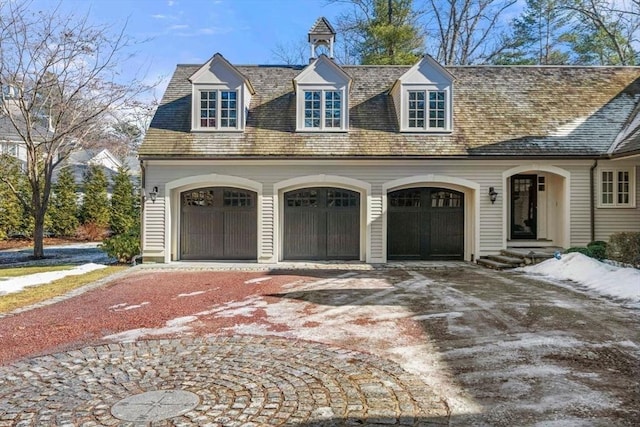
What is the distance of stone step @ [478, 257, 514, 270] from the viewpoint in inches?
472

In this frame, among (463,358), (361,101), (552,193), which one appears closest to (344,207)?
(361,101)

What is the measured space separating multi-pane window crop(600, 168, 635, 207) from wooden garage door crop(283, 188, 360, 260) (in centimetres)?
733

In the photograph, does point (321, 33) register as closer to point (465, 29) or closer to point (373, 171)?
point (373, 171)

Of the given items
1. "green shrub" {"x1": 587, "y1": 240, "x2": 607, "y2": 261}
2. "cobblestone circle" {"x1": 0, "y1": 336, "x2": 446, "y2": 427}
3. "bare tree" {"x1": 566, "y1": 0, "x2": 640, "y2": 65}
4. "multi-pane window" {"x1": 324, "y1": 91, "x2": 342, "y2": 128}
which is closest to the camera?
"cobblestone circle" {"x1": 0, "y1": 336, "x2": 446, "y2": 427}

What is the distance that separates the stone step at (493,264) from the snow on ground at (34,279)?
10788mm

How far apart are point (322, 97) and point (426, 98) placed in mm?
3187

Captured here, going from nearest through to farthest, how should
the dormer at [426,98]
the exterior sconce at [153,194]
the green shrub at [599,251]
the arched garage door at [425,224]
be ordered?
1. the green shrub at [599,251]
2. the exterior sconce at [153,194]
3. the dormer at [426,98]
4. the arched garage door at [425,224]

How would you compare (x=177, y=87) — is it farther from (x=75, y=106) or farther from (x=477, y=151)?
(x=477, y=151)

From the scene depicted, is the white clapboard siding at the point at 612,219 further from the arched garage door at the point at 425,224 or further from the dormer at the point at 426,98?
the dormer at the point at 426,98

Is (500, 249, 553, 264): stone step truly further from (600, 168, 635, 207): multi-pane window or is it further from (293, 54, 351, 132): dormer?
(293, 54, 351, 132): dormer

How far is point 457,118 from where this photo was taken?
556 inches

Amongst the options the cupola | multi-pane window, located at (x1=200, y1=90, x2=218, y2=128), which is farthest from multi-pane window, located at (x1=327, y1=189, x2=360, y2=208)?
the cupola

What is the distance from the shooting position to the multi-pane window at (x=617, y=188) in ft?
43.6

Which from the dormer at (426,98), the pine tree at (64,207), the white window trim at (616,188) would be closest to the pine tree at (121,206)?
the pine tree at (64,207)
